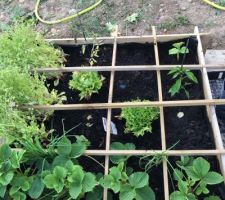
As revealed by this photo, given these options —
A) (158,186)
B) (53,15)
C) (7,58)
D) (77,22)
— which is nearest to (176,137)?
(158,186)

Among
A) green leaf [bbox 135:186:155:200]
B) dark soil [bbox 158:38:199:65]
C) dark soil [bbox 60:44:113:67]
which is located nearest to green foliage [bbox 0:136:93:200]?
green leaf [bbox 135:186:155:200]

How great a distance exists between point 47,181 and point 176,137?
33.9 inches

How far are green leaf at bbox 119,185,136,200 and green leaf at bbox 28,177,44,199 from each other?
0.42 meters

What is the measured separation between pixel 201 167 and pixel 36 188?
2.81 feet

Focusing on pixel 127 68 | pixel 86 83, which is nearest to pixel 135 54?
pixel 127 68

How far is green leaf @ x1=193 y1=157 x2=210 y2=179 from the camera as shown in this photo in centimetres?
179

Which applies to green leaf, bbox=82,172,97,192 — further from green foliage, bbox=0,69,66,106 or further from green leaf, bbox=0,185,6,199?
green foliage, bbox=0,69,66,106

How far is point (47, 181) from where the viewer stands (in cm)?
179

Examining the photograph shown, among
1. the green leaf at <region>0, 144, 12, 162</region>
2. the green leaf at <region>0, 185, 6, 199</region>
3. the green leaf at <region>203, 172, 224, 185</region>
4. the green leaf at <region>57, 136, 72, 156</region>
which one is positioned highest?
the green leaf at <region>0, 144, 12, 162</region>

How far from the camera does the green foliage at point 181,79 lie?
2297mm

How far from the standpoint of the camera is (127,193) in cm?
176

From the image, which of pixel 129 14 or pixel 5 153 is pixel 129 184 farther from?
pixel 129 14

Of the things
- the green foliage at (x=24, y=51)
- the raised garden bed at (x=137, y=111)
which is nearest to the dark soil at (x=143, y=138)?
the raised garden bed at (x=137, y=111)

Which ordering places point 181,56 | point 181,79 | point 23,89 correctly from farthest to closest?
1. point 181,56
2. point 181,79
3. point 23,89
